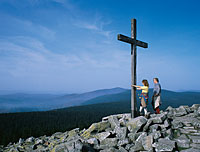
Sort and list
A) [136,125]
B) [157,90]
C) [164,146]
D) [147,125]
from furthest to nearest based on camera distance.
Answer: [157,90] < [136,125] < [147,125] < [164,146]

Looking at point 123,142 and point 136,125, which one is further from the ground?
point 136,125

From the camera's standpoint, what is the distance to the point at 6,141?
1102 inches

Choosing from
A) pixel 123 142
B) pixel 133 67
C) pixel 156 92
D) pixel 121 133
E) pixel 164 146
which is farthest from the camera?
pixel 156 92

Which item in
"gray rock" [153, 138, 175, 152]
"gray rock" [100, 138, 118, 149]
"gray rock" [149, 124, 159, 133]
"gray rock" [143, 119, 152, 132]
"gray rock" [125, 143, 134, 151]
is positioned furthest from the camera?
"gray rock" [143, 119, 152, 132]

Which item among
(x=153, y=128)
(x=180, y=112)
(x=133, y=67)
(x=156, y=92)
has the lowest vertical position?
(x=153, y=128)

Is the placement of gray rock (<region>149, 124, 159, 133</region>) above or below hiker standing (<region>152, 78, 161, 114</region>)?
below

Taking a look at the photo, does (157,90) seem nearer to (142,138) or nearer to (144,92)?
(144,92)

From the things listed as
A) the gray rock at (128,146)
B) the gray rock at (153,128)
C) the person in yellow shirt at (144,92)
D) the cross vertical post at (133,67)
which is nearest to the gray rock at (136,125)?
the gray rock at (153,128)

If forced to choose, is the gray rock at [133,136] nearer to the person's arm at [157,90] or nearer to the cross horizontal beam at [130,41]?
the person's arm at [157,90]

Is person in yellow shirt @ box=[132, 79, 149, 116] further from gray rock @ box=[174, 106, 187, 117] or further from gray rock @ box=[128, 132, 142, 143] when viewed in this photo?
gray rock @ box=[128, 132, 142, 143]

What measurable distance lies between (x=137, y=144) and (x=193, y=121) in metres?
4.36

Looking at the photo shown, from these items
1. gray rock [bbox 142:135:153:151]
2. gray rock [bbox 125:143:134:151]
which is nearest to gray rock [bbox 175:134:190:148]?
gray rock [bbox 142:135:153:151]

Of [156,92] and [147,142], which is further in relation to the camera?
[156,92]

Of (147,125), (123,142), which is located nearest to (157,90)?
(147,125)
